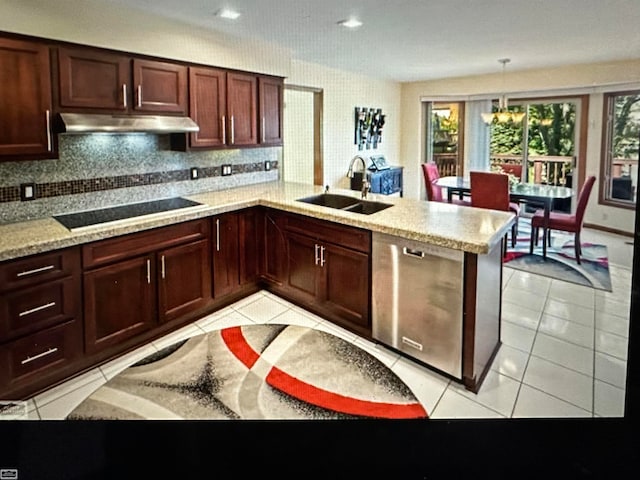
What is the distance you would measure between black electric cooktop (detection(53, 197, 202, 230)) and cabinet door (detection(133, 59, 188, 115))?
545mm

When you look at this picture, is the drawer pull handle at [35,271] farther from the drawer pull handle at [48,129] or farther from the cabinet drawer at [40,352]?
the drawer pull handle at [48,129]

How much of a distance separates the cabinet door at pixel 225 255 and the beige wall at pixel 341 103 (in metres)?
2.00

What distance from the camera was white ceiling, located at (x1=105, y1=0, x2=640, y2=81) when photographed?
1.79 meters

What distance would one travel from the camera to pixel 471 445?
0.53m

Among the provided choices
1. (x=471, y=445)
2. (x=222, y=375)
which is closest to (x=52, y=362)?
(x=222, y=375)

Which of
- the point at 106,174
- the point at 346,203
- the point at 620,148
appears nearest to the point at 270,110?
the point at 346,203

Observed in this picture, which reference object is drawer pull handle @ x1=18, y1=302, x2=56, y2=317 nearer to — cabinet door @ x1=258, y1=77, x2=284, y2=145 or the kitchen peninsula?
the kitchen peninsula

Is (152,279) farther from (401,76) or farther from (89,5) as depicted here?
(401,76)

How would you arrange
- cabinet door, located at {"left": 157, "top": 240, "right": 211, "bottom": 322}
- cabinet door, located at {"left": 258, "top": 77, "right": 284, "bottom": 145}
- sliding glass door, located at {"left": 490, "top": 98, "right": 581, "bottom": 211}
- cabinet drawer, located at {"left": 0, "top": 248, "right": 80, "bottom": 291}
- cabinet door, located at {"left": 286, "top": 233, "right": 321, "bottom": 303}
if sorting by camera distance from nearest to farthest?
sliding glass door, located at {"left": 490, "top": 98, "right": 581, "bottom": 211} < cabinet drawer, located at {"left": 0, "top": 248, "right": 80, "bottom": 291} < cabinet door, located at {"left": 157, "top": 240, "right": 211, "bottom": 322} < cabinet door, located at {"left": 286, "top": 233, "right": 321, "bottom": 303} < cabinet door, located at {"left": 258, "top": 77, "right": 284, "bottom": 145}

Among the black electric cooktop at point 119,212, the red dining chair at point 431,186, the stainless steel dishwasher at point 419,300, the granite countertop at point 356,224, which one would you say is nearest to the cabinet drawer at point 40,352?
the granite countertop at point 356,224

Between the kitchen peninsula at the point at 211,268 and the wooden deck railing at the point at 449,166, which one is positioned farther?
the wooden deck railing at the point at 449,166

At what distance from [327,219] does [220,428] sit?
5.49ft

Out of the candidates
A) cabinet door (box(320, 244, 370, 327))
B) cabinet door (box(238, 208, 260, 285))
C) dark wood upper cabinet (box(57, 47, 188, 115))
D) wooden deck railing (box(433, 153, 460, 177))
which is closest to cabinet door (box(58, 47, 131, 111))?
dark wood upper cabinet (box(57, 47, 188, 115))

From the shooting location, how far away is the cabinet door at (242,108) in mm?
2748
